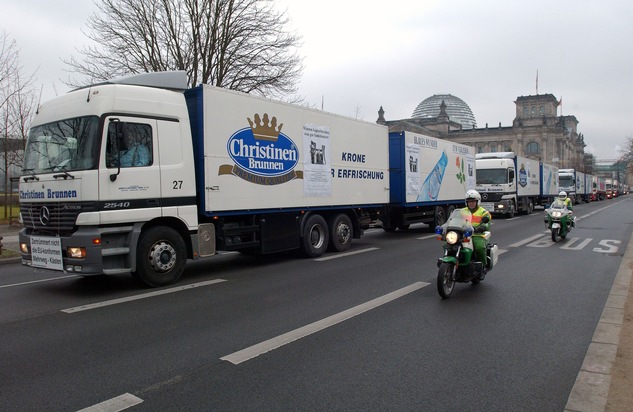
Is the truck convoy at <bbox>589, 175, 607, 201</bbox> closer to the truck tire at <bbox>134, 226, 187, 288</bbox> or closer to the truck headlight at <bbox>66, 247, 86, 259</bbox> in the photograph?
the truck tire at <bbox>134, 226, 187, 288</bbox>

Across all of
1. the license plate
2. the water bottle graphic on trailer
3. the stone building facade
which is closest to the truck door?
the license plate

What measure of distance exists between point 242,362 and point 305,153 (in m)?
7.17

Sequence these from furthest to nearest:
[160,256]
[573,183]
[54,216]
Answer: [573,183]
[160,256]
[54,216]

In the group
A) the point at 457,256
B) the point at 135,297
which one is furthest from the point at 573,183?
the point at 135,297

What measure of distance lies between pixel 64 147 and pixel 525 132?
124 m

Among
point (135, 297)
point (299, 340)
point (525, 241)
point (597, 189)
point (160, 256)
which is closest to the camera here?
point (299, 340)

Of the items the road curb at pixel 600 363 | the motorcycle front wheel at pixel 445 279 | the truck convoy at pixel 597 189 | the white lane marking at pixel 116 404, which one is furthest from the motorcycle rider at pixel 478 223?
the truck convoy at pixel 597 189

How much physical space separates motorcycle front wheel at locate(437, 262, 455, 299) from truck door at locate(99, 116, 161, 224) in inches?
180

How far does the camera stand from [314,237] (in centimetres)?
1170

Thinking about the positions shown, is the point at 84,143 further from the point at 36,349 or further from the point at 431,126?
the point at 431,126

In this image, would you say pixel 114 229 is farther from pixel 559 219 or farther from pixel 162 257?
pixel 559 219

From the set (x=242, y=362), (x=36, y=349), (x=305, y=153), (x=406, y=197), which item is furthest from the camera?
(x=406, y=197)

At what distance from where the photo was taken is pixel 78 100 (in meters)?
7.71

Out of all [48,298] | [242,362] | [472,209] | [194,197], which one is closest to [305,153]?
[194,197]
